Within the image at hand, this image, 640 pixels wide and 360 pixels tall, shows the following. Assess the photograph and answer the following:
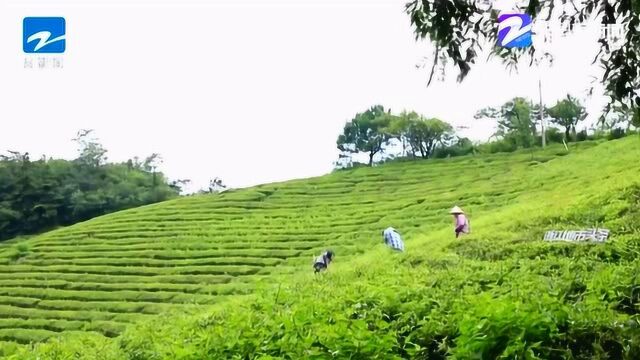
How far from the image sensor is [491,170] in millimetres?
30125

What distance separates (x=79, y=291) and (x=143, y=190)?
23425 mm

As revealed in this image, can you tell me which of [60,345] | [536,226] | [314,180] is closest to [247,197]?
[314,180]

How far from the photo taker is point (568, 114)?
3594 centimetres

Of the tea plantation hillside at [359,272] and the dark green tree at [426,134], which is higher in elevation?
the dark green tree at [426,134]

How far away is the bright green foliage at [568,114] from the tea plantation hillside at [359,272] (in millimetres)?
4159

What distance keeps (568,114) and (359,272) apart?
2849 cm

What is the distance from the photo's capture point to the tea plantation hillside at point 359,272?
3043mm

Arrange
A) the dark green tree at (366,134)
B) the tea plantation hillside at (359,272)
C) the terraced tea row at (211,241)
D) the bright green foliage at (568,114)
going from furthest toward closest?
1. the dark green tree at (366,134)
2. the bright green foliage at (568,114)
3. the terraced tea row at (211,241)
4. the tea plantation hillside at (359,272)

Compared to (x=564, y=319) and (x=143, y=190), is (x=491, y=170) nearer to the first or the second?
(x=143, y=190)

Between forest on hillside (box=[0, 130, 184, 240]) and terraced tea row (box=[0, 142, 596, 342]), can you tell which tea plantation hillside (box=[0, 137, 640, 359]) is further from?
forest on hillside (box=[0, 130, 184, 240])

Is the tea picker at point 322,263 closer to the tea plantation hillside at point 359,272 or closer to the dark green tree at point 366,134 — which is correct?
the tea plantation hillside at point 359,272

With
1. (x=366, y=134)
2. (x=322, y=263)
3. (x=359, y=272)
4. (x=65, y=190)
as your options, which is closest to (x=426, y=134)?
(x=366, y=134)

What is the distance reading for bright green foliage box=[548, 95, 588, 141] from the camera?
1388 inches

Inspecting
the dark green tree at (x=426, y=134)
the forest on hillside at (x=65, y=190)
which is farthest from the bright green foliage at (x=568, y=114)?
the forest on hillside at (x=65, y=190)
